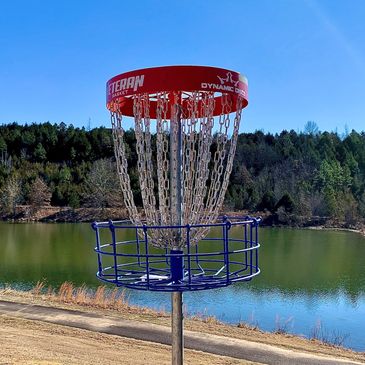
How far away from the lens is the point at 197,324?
10.3 meters

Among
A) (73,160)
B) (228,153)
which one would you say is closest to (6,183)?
(73,160)

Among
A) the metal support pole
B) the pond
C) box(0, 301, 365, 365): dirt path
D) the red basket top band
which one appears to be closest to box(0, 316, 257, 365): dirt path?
box(0, 301, 365, 365): dirt path

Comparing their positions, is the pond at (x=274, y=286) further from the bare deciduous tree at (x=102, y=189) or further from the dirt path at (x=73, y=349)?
the bare deciduous tree at (x=102, y=189)

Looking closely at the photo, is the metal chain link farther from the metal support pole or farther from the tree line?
the tree line

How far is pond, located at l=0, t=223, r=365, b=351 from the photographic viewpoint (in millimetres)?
13758

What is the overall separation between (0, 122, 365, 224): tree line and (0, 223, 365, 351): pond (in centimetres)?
2394

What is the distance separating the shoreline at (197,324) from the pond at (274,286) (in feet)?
6.08

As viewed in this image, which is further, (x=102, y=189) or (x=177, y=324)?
(x=102, y=189)

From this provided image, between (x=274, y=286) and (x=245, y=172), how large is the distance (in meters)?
46.6

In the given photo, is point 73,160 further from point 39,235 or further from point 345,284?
point 345,284

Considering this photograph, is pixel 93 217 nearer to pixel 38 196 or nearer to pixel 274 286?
pixel 38 196

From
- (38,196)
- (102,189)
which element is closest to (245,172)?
(102,189)

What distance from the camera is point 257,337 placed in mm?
9781

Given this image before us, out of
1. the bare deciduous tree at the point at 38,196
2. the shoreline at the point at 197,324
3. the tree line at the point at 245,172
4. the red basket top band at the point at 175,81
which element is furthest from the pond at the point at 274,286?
the bare deciduous tree at the point at 38,196
